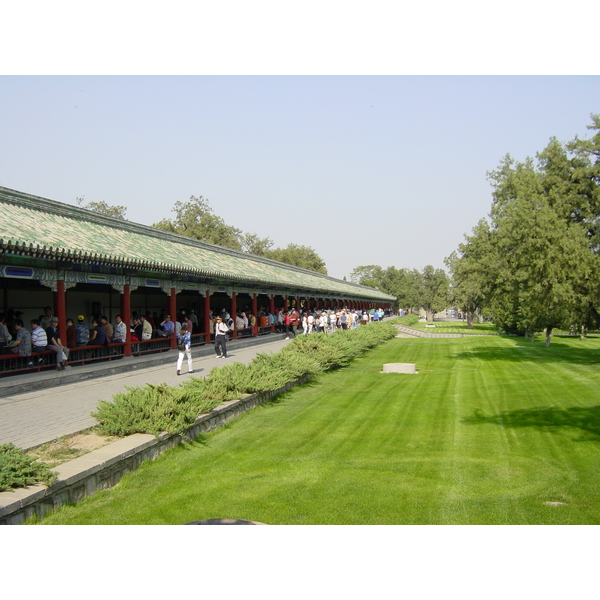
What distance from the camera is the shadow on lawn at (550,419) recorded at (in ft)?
35.2

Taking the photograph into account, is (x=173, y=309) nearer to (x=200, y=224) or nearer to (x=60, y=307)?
(x=60, y=307)

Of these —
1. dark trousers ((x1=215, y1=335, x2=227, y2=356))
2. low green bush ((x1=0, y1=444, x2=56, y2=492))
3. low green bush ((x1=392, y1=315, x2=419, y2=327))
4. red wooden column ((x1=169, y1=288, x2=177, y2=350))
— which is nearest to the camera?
low green bush ((x1=0, y1=444, x2=56, y2=492))

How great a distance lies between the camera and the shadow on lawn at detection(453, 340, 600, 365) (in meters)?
23.6

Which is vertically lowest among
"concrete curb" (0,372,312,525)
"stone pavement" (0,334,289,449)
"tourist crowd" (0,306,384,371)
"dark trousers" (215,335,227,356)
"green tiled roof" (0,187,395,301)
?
"concrete curb" (0,372,312,525)

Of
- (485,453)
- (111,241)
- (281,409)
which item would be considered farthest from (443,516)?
(111,241)

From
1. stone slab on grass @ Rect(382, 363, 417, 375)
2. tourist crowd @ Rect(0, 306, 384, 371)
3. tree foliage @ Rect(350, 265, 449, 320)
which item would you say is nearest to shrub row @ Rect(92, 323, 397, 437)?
stone slab on grass @ Rect(382, 363, 417, 375)

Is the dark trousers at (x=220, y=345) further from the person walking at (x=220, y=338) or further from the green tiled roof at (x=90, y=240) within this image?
the green tiled roof at (x=90, y=240)

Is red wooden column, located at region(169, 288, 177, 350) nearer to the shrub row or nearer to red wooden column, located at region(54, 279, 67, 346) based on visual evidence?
the shrub row

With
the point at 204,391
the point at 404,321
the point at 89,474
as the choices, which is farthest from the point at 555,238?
the point at 404,321

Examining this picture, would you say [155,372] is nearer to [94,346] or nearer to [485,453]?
[94,346]

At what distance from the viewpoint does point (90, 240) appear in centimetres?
1593

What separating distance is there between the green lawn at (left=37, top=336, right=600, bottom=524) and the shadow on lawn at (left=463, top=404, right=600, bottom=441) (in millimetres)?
20

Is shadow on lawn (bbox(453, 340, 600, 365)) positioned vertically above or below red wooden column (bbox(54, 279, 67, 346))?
below

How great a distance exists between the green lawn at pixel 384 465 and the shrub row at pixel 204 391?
1.67ft
